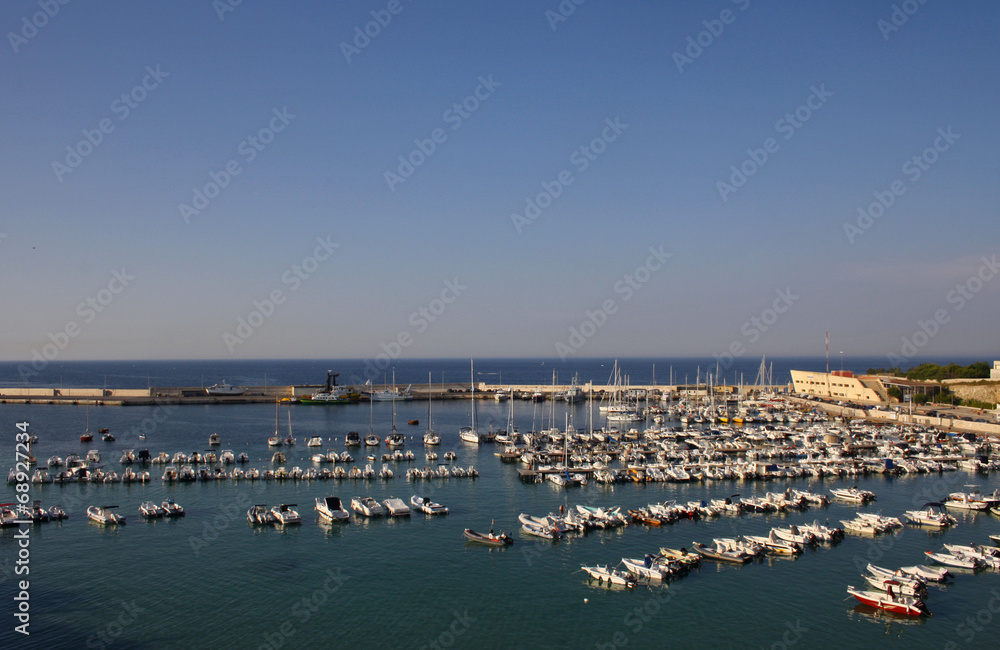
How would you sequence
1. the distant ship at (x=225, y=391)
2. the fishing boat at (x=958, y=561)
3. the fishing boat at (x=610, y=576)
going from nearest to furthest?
the fishing boat at (x=610, y=576), the fishing boat at (x=958, y=561), the distant ship at (x=225, y=391)

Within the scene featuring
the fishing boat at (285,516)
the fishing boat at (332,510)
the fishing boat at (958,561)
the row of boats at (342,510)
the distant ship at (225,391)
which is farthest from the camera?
the distant ship at (225,391)

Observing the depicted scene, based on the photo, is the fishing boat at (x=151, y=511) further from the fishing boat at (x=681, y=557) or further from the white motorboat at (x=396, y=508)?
the fishing boat at (x=681, y=557)

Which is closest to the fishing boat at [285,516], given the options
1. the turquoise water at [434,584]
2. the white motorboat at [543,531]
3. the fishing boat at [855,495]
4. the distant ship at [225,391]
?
the turquoise water at [434,584]

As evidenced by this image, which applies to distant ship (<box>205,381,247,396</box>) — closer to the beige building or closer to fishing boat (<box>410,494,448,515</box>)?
fishing boat (<box>410,494,448,515</box>)

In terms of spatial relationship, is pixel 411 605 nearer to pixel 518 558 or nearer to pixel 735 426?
pixel 518 558

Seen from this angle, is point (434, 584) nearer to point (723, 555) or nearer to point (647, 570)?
point (647, 570)

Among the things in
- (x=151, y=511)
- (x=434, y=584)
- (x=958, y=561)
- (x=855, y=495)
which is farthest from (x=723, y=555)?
(x=151, y=511)
